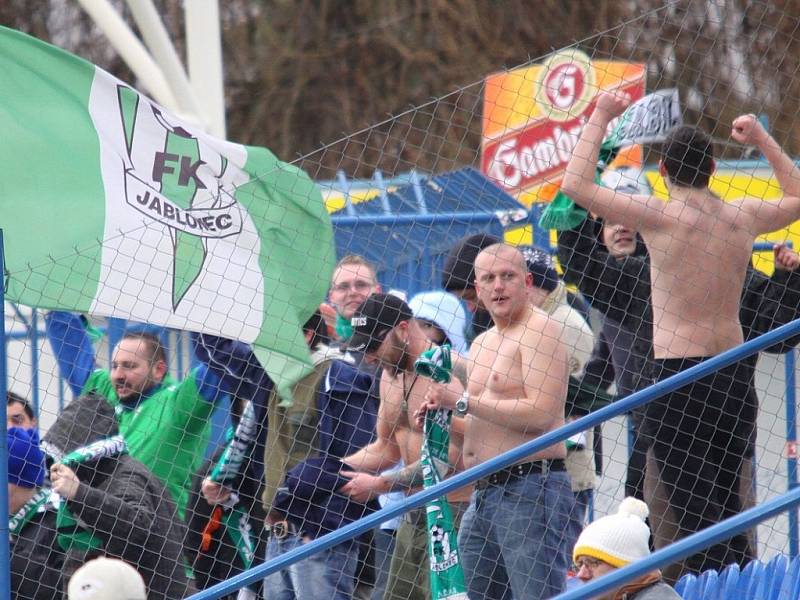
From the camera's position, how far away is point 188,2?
408 inches

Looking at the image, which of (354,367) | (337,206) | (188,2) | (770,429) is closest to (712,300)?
(770,429)

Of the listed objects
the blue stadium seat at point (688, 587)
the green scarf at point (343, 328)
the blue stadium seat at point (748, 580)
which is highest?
the green scarf at point (343, 328)

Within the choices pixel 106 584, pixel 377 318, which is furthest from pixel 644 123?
pixel 106 584

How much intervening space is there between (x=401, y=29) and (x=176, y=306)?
1388 cm

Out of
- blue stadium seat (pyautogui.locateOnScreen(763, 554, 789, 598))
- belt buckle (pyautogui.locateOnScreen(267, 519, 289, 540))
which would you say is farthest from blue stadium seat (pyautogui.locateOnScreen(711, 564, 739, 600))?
belt buckle (pyautogui.locateOnScreen(267, 519, 289, 540))

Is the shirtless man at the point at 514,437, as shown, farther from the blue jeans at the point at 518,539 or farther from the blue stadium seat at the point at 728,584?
the blue stadium seat at the point at 728,584

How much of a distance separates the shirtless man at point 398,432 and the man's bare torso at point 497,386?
86 mm

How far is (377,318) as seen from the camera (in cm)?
532

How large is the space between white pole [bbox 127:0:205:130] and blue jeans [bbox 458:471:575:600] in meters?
5.56

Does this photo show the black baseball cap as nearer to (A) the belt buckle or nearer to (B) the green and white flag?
(B) the green and white flag

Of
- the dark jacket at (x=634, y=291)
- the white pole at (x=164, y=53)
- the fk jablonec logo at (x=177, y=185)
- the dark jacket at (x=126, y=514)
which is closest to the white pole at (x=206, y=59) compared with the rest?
the white pole at (x=164, y=53)

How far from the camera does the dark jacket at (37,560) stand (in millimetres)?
5379

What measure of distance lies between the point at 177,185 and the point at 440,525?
160cm

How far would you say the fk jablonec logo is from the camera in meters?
5.23
